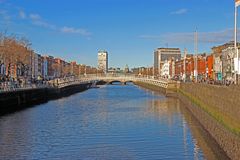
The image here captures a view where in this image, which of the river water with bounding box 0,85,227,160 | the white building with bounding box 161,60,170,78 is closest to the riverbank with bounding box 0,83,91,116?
the river water with bounding box 0,85,227,160

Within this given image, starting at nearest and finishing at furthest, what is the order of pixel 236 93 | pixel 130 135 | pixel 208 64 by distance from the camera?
1. pixel 236 93
2. pixel 130 135
3. pixel 208 64

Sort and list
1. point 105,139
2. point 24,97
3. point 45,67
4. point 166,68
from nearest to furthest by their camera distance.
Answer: point 105,139 → point 24,97 → point 166,68 → point 45,67

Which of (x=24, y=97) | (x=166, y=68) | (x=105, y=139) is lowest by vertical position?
(x=105, y=139)

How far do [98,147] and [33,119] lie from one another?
13189mm

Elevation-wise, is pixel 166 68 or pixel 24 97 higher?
pixel 166 68

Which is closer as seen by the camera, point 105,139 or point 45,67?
point 105,139

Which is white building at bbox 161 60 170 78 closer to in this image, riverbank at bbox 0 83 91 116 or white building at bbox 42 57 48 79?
white building at bbox 42 57 48 79

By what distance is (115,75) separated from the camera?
91750mm

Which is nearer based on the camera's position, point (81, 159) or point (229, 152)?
point (229, 152)

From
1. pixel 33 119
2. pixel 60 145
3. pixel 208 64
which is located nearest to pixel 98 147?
pixel 60 145

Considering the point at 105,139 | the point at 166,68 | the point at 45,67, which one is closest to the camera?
the point at 105,139

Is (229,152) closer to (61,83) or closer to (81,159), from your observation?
(81,159)

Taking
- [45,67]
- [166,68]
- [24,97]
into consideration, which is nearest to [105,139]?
[24,97]

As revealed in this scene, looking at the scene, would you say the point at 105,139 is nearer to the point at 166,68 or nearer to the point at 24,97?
the point at 24,97
